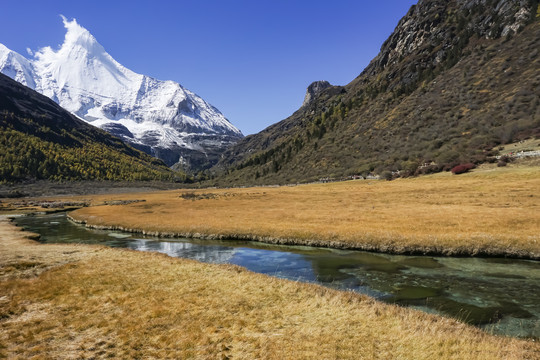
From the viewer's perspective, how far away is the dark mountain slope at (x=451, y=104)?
9631 cm

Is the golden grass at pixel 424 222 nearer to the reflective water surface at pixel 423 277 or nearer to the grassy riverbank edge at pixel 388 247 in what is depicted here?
the grassy riverbank edge at pixel 388 247

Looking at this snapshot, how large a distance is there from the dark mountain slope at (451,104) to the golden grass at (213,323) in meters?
82.6

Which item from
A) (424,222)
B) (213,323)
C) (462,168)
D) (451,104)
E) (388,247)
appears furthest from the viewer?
(451,104)

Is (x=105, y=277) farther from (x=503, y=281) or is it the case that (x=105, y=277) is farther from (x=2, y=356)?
(x=503, y=281)

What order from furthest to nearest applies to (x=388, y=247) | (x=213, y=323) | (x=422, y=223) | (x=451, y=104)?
(x=451, y=104), (x=422, y=223), (x=388, y=247), (x=213, y=323)

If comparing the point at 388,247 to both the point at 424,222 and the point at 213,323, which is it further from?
the point at 213,323

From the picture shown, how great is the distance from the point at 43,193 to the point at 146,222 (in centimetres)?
17630

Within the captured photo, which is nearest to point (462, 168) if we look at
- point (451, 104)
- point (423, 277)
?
point (423, 277)

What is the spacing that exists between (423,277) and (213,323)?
18.2m

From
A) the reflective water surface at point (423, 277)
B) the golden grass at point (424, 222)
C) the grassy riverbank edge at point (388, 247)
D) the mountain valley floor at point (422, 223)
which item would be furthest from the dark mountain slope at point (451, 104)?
the reflective water surface at point (423, 277)

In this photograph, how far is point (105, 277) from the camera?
22.5m

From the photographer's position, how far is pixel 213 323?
14.3 metres

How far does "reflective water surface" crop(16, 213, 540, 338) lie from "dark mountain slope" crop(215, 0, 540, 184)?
221 feet

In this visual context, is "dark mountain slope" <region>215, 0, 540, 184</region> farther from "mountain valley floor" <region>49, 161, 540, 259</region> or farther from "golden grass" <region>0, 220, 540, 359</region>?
"golden grass" <region>0, 220, 540, 359</region>
